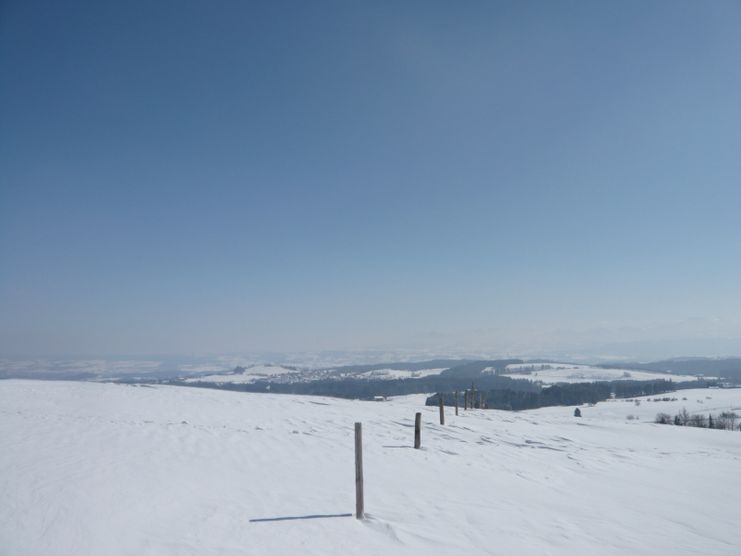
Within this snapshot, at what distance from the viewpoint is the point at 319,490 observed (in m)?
8.52

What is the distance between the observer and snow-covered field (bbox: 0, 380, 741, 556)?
19.9ft

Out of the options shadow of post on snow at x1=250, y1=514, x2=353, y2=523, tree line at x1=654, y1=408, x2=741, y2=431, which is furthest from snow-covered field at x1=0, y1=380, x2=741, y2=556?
tree line at x1=654, y1=408, x2=741, y2=431

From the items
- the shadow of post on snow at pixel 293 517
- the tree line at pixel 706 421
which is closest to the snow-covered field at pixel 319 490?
the shadow of post on snow at pixel 293 517

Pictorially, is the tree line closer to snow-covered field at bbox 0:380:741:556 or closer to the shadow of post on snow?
snow-covered field at bbox 0:380:741:556

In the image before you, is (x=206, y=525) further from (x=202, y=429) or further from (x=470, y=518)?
(x=202, y=429)

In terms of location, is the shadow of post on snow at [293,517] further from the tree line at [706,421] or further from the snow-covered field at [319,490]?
the tree line at [706,421]

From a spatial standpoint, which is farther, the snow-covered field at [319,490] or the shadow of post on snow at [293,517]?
the shadow of post on snow at [293,517]

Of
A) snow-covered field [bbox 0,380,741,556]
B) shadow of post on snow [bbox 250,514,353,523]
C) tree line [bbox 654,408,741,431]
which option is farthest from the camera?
tree line [bbox 654,408,741,431]

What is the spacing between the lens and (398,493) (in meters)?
8.74

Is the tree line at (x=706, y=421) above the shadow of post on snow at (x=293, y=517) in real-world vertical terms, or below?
below

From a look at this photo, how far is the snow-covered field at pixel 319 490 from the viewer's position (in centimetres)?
608

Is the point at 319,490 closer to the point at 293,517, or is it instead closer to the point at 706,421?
the point at 293,517

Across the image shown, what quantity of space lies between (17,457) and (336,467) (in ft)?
24.0

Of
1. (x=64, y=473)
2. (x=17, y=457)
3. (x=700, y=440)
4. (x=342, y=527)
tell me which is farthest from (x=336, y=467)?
(x=700, y=440)
